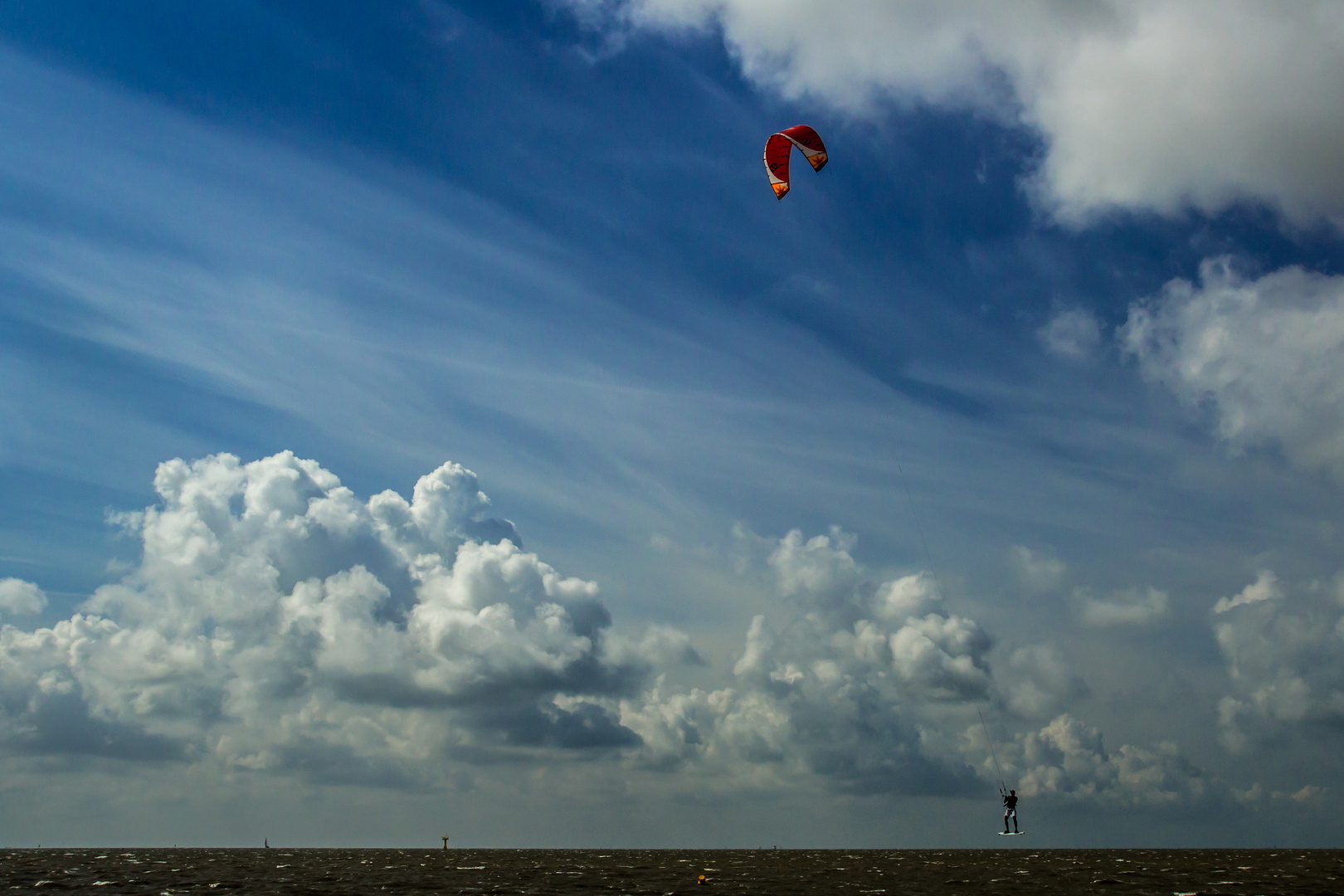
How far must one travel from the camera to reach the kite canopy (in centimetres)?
6525

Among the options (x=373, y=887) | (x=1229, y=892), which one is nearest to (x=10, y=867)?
(x=373, y=887)

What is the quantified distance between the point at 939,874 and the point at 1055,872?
34.2 ft

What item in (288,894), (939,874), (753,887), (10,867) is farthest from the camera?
(10,867)

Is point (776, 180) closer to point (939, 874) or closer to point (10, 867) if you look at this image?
point (939, 874)

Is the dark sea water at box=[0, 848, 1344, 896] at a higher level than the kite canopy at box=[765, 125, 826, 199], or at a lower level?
lower

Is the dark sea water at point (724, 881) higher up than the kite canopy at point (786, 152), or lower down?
lower down

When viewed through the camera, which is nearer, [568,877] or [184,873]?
[568,877]

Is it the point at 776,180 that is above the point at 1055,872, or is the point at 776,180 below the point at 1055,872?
above

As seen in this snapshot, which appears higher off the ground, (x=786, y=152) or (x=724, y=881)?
(x=786, y=152)

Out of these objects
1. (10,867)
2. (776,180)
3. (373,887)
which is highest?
(776,180)

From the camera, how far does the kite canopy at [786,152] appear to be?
65.2 meters

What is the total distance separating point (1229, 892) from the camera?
2287 inches

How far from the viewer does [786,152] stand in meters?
68.9

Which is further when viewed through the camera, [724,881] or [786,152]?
[724,881]
